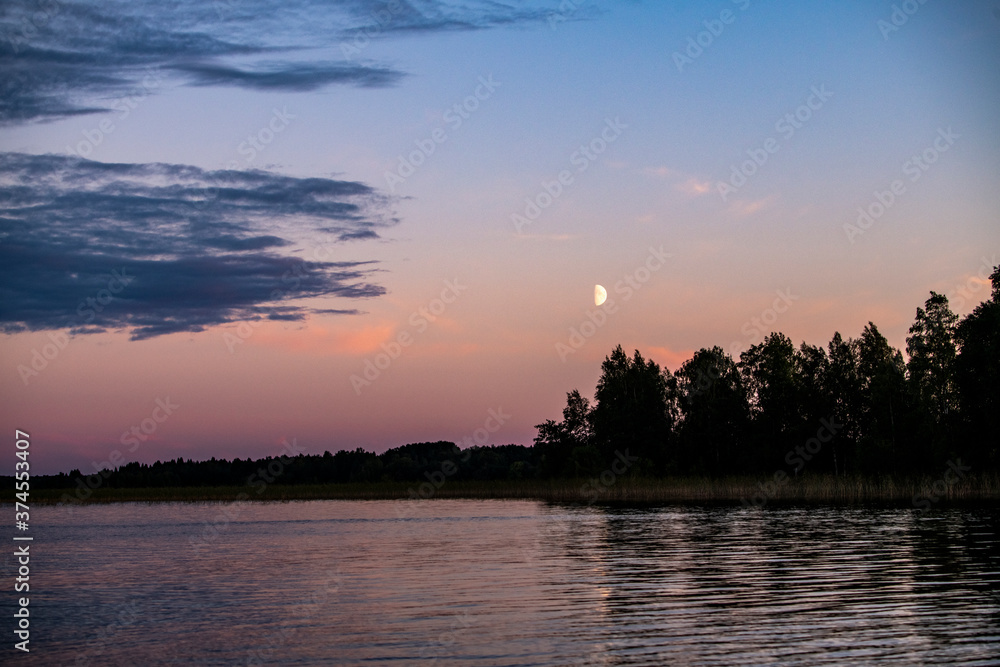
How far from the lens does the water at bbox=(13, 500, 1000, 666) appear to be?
17125 mm

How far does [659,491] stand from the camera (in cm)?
8644

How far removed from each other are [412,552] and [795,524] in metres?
20.5

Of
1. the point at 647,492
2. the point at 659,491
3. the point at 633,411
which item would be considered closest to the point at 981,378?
the point at 659,491

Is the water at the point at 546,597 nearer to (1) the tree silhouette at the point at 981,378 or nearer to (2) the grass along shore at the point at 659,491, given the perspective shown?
(2) the grass along shore at the point at 659,491

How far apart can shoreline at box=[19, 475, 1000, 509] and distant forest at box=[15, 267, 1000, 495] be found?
7.81 meters

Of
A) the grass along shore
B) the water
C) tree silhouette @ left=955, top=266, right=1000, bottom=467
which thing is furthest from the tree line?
the water

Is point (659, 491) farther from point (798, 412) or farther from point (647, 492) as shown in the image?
point (798, 412)

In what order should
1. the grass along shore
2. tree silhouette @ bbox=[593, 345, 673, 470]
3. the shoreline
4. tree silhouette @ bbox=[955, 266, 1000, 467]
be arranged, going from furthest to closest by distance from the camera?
tree silhouette @ bbox=[593, 345, 673, 470], tree silhouette @ bbox=[955, 266, 1000, 467], the grass along shore, the shoreline

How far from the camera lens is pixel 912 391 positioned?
8625 centimetres

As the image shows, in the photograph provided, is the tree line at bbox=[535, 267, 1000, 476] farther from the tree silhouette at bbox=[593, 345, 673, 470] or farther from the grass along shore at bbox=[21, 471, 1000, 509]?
the grass along shore at bbox=[21, 471, 1000, 509]

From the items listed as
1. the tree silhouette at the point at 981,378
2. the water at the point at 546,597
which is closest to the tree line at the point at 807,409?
the tree silhouette at the point at 981,378

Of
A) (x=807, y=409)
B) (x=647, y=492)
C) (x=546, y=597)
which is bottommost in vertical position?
(x=647, y=492)

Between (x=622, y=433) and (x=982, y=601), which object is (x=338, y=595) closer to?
(x=982, y=601)

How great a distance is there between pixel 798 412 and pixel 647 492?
96.0ft
